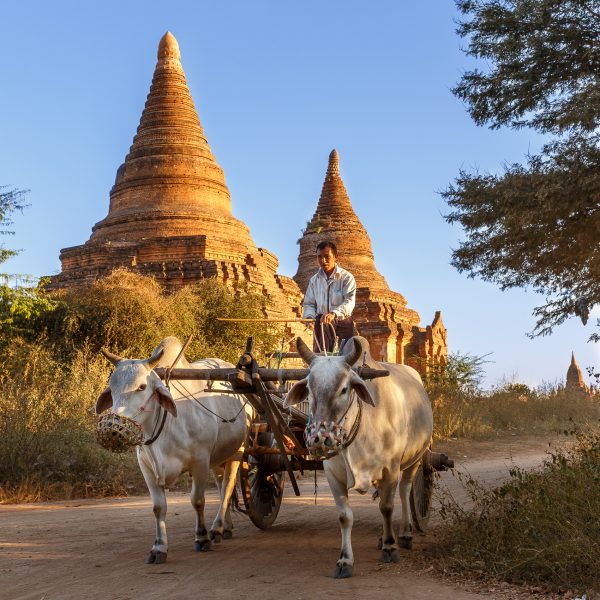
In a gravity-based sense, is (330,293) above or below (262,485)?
above

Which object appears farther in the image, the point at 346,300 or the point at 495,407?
the point at 495,407

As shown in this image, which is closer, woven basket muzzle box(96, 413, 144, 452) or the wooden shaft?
woven basket muzzle box(96, 413, 144, 452)

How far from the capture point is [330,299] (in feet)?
19.5

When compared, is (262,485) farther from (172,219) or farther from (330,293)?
(172,219)

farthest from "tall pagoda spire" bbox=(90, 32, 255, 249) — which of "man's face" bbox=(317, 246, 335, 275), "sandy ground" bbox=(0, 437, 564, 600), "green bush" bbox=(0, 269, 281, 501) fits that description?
"man's face" bbox=(317, 246, 335, 275)

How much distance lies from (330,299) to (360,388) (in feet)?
5.67

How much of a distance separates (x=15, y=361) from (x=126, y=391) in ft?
31.4

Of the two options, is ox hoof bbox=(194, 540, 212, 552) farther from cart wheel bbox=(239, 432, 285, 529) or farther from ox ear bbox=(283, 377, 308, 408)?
ox ear bbox=(283, 377, 308, 408)

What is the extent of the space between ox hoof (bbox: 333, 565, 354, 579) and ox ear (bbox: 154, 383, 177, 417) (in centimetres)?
133

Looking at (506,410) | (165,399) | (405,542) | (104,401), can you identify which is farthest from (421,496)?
(506,410)

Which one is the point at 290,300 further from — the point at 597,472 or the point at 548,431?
the point at 597,472

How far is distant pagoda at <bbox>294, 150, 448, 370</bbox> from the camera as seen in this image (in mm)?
28109

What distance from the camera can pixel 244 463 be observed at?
235 inches

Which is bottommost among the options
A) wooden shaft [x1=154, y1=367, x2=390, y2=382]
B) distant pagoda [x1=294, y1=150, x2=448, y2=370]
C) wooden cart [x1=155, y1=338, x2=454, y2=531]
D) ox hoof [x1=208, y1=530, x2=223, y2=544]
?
ox hoof [x1=208, y1=530, x2=223, y2=544]
